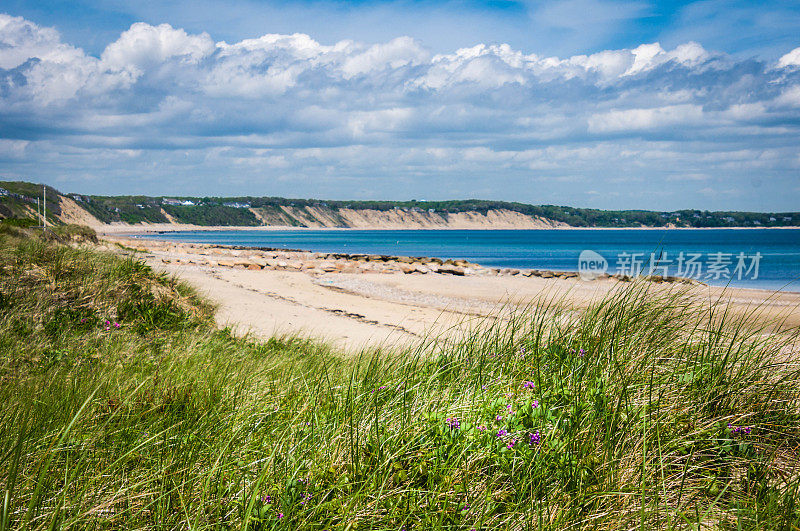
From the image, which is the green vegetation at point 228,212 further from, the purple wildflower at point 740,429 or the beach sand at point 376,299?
the purple wildflower at point 740,429

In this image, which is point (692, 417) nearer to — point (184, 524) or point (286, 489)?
point (286, 489)

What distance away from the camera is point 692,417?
3252 millimetres

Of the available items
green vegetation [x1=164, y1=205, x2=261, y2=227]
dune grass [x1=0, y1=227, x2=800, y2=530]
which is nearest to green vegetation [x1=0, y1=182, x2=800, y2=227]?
green vegetation [x1=164, y1=205, x2=261, y2=227]

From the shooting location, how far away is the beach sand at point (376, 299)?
8.65 metres

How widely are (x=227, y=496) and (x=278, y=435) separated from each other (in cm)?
57

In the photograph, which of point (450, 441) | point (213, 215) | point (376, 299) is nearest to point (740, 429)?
Result: point (450, 441)

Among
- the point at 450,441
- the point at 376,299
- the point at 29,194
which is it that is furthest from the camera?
the point at 29,194

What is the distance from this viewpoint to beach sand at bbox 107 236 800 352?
340 inches

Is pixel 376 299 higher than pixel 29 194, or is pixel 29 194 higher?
pixel 29 194

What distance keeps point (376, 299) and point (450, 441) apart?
15.8m

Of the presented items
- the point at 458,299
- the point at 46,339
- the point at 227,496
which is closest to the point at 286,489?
the point at 227,496

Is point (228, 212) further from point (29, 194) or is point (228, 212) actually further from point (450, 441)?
point (450, 441)

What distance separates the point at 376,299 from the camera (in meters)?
18.7

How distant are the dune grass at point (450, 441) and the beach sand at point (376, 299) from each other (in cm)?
75
